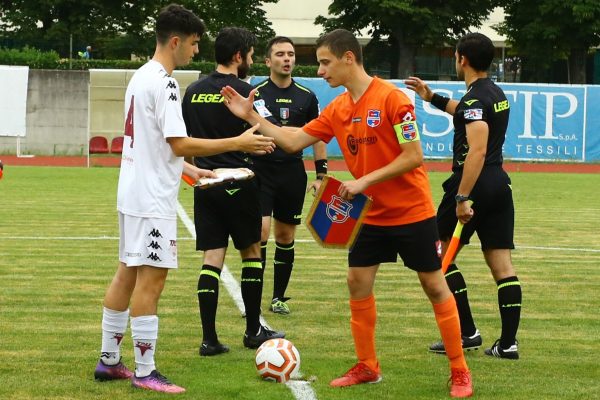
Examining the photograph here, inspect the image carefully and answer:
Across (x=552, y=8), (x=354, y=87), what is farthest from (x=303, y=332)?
(x=552, y=8)

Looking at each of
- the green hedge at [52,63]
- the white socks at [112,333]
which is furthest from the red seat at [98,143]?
the white socks at [112,333]

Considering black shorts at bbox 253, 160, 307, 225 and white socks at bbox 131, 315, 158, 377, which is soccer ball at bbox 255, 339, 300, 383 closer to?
white socks at bbox 131, 315, 158, 377

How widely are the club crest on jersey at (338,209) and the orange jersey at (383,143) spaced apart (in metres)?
0.16

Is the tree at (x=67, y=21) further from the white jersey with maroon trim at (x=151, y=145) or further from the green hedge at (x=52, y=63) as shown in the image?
the white jersey with maroon trim at (x=151, y=145)

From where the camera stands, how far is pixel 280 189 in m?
9.43

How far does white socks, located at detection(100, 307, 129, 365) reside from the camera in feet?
21.6

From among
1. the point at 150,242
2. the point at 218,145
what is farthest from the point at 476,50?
the point at 150,242

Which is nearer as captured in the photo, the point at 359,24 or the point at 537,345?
the point at 537,345

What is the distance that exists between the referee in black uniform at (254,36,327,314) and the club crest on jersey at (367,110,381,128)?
9.64 feet

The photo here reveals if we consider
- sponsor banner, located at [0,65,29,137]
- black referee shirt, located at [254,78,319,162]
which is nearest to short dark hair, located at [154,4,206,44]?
black referee shirt, located at [254,78,319,162]

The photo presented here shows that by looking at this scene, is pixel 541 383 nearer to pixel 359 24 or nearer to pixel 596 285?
pixel 596 285

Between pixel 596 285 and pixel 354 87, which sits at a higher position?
pixel 354 87

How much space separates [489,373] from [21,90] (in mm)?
26189

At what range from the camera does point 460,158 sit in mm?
7629
